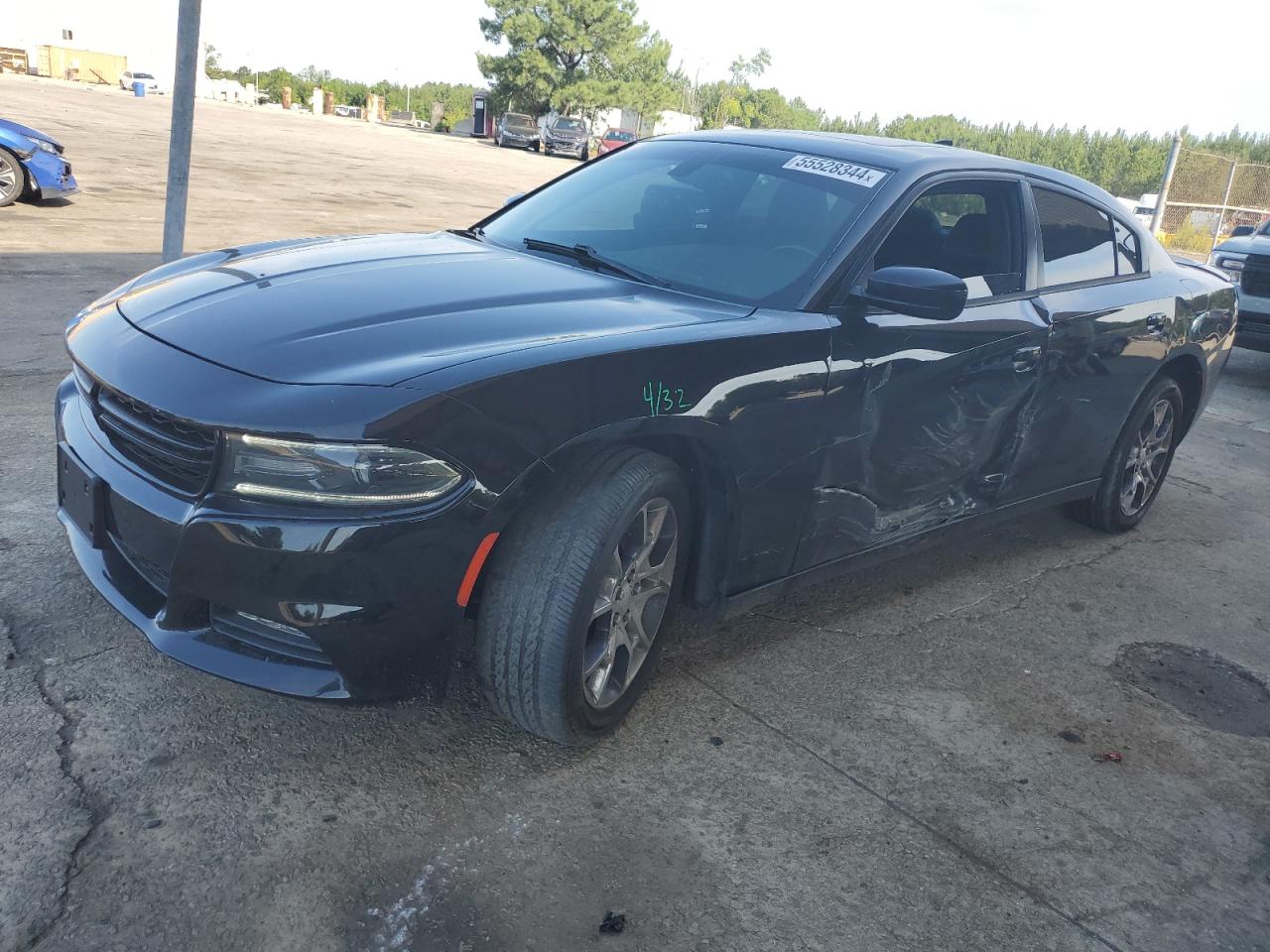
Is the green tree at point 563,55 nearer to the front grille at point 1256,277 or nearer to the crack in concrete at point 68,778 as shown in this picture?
the front grille at point 1256,277

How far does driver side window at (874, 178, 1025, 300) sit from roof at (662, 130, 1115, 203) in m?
0.08

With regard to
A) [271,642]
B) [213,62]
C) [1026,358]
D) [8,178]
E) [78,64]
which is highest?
[213,62]

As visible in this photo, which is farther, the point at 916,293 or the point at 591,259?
the point at 591,259

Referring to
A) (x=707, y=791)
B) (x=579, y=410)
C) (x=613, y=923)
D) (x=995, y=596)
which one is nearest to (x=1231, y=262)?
(x=995, y=596)

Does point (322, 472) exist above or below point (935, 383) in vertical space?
below

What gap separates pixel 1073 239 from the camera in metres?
4.18

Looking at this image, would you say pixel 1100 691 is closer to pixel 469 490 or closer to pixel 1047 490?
pixel 1047 490

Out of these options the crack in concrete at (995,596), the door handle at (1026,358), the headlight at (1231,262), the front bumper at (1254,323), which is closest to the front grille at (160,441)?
the crack in concrete at (995,596)

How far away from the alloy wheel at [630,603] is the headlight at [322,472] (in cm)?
56

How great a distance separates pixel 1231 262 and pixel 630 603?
9.49 m

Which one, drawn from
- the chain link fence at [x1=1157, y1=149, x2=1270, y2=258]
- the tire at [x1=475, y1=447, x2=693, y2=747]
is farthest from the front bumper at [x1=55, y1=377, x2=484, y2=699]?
the chain link fence at [x1=1157, y1=149, x2=1270, y2=258]

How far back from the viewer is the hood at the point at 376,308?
2.41 metres

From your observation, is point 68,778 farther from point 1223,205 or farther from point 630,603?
point 1223,205

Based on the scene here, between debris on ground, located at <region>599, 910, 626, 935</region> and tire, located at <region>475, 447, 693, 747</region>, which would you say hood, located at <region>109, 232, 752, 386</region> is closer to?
tire, located at <region>475, 447, 693, 747</region>
